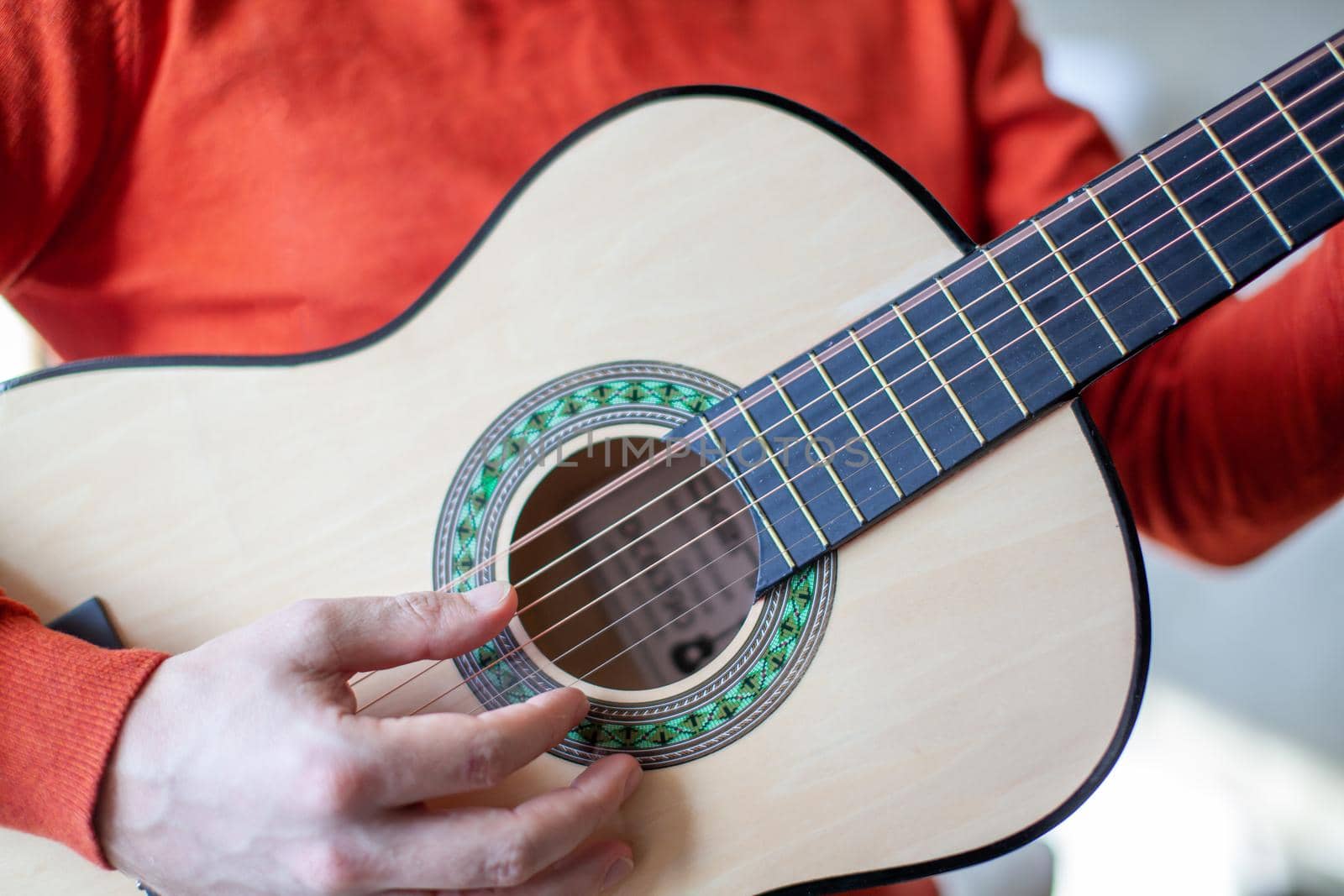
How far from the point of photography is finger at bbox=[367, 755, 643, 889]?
49 centimetres

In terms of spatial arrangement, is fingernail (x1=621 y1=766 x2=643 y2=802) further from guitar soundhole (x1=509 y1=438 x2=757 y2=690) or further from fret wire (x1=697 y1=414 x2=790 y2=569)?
fret wire (x1=697 y1=414 x2=790 y2=569)

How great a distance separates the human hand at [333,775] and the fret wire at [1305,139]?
25.7 inches

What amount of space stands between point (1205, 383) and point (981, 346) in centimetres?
38

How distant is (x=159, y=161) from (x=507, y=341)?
0.42 m

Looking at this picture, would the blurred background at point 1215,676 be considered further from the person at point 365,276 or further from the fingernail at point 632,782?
the fingernail at point 632,782

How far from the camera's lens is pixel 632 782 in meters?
0.57

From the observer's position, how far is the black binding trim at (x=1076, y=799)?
0.57 m

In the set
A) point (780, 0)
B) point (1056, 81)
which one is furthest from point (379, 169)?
point (1056, 81)

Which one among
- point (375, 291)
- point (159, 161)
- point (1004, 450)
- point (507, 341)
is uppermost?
point (159, 161)

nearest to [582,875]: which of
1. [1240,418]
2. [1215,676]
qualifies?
[1240,418]

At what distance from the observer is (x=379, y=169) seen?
2.53ft

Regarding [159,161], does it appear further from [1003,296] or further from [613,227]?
[1003,296]

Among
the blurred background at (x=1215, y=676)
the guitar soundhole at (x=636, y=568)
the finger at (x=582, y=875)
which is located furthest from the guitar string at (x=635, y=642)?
the blurred background at (x=1215, y=676)

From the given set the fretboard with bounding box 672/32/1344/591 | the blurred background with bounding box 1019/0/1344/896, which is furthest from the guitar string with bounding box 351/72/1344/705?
the blurred background with bounding box 1019/0/1344/896
